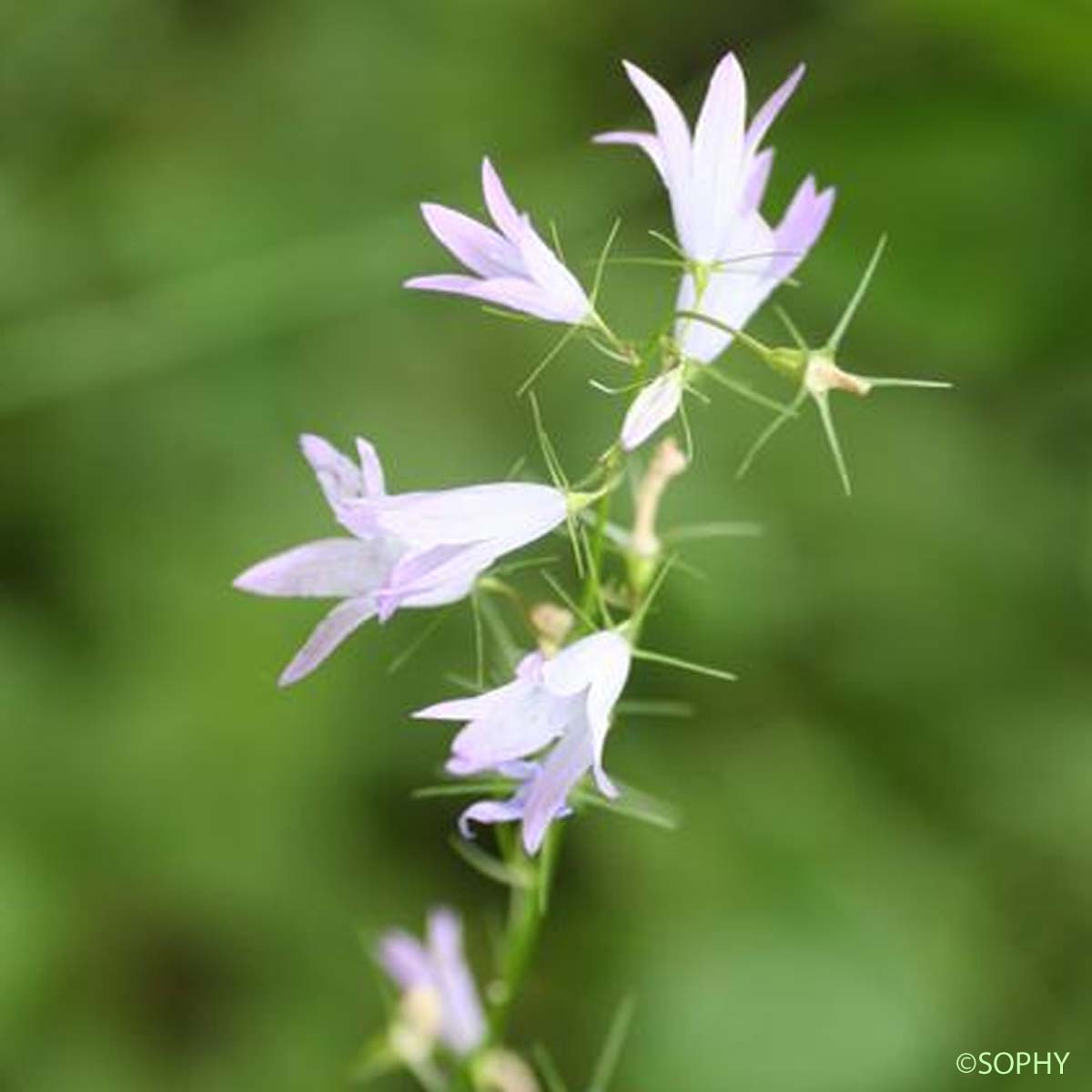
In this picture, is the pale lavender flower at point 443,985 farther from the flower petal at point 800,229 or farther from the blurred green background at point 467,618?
the blurred green background at point 467,618

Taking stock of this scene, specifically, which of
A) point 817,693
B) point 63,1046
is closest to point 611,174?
point 817,693

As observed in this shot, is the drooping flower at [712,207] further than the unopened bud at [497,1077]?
No

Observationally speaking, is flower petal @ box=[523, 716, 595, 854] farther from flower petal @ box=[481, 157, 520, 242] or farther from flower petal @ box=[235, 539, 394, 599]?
flower petal @ box=[481, 157, 520, 242]

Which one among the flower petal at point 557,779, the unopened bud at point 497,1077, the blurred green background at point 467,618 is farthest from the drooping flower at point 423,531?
the blurred green background at point 467,618

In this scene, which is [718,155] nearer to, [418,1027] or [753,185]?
[753,185]

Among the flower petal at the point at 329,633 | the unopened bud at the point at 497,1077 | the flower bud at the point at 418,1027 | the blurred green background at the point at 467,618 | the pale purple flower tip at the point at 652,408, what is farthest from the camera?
the blurred green background at the point at 467,618

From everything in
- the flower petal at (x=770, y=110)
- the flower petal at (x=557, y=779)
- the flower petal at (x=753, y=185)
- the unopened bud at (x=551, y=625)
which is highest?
the flower petal at (x=770, y=110)

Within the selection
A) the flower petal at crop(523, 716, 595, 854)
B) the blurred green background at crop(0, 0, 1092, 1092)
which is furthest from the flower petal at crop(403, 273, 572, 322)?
the blurred green background at crop(0, 0, 1092, 1092)
